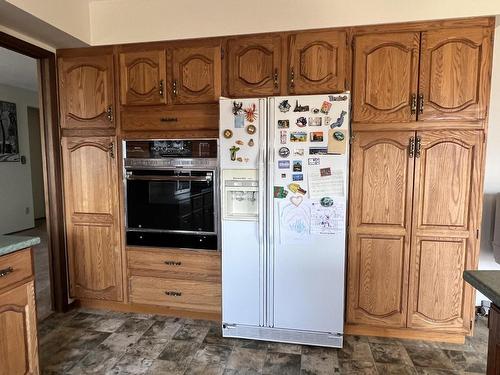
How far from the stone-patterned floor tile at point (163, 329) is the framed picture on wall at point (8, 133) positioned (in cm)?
428

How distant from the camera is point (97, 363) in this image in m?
2.07

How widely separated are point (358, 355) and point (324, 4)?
2.29 m

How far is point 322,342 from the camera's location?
219 cm

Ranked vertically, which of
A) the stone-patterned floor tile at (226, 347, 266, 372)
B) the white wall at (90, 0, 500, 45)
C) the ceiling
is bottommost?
the stone-patterned floor tile at (226, 347, 266, 372)

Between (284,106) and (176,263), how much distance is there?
1405mm

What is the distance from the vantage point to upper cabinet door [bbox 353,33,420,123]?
2.13 metres

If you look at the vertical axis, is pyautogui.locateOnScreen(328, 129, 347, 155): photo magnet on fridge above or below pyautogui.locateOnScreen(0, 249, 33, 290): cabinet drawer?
above

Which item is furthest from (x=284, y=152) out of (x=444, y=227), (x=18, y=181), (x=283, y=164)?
(x=18, y=181)

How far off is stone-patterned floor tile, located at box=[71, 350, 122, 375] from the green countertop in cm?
92

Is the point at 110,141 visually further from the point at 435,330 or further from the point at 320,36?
the point at 435,330

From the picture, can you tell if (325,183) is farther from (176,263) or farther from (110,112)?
(110,112)

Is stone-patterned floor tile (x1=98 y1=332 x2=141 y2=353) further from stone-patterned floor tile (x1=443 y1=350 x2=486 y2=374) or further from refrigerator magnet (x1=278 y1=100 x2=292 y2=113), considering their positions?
stone-patterned floor tile (x1=443 y1=350 x2=486 y2=374)

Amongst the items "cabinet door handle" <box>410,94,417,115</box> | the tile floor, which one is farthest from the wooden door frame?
Answer: "cabinet door handle" <box>410,94,417,115</box>

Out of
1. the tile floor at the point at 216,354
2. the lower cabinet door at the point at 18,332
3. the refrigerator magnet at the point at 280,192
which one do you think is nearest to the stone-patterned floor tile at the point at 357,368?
the tile floor at the point at 216,354
